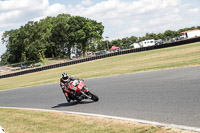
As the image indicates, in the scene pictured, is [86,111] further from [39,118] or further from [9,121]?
[9,121]

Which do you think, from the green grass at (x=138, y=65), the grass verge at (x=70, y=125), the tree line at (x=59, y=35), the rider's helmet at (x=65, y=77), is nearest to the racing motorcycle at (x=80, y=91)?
the rider's helmet at (x=65, y=77)

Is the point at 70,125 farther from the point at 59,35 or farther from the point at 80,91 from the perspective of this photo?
the point at 59,35

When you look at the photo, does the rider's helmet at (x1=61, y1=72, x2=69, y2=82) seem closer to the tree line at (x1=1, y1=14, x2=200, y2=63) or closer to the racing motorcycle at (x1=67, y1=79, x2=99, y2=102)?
the racing motorcycle at (x1=67, y1=79, x2=99, y2=102)

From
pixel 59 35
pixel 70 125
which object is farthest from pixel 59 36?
pixel 70 125

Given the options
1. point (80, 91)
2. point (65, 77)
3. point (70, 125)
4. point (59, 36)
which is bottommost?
point (70, 125)

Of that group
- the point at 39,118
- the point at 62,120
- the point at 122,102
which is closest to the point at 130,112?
the point at 122,102

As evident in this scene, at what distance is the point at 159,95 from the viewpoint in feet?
30.2

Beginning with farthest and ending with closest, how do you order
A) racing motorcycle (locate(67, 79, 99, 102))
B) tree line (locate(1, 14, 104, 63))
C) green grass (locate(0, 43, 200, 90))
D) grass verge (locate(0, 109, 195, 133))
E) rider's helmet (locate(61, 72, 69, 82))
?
tree line (locate(1, 14, 104, 63))
green grass (locate(0, 43, 200, 90))
rider's helmet (locate(61, 72, 69, 82))
racing motorcycle (locate(67, 79, 99, 102))
grass verge (locate(0, 109, 195, 133))

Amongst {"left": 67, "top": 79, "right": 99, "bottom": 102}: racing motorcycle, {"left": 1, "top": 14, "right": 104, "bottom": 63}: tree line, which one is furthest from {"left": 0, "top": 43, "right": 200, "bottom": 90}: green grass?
{"left": 1, "top": 14, "right": 104, "bottom": 63}: tree line

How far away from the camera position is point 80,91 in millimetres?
10555

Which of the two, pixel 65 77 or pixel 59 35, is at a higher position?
pixel 59 35

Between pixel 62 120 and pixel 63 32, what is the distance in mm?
86993

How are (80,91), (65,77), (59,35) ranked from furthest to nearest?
(59,35), (65,77), (80,91)

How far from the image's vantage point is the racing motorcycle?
10562mm
